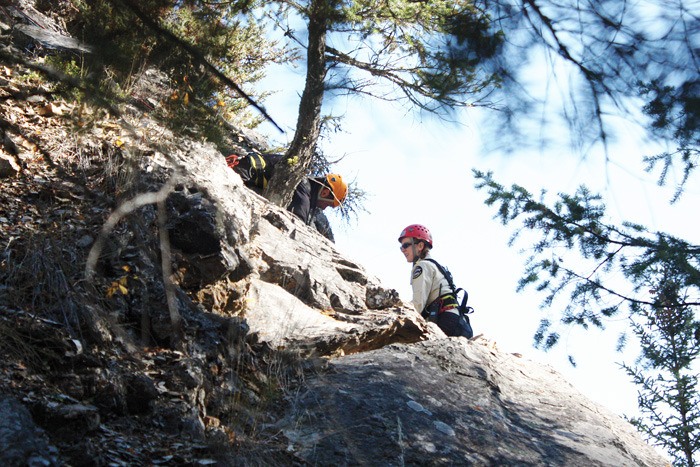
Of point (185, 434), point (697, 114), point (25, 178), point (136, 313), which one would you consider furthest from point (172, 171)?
point (697, 114)

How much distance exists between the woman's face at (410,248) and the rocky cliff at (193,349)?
2.49m

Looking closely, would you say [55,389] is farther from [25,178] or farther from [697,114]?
[697,114]

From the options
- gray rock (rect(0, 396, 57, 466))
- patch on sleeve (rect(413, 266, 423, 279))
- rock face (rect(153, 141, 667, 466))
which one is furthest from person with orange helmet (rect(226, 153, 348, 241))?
gray rock (rect(0, 396, 57, 466))

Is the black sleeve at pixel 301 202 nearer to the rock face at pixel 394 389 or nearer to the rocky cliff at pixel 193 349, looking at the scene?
the rock face at pixel 394 389

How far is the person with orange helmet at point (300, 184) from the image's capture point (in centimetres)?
866

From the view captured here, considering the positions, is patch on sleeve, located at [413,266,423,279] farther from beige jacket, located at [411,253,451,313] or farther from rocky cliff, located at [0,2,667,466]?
rocky cliff, located at [0,2,667,466]

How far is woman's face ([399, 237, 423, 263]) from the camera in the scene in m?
8.98

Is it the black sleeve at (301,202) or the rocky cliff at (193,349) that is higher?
the black sleeve at (301,202)

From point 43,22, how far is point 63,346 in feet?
18.3

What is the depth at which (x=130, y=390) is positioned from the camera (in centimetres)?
346

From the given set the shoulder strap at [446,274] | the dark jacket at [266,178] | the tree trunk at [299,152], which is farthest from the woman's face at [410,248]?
the tree trunk at [299,152]

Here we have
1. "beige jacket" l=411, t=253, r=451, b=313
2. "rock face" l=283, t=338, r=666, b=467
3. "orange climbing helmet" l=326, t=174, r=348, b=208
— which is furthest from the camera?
"orange climbing helmet" l=326, t=174, r=348, b=208

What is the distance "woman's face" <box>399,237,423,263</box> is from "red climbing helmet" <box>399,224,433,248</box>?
0.07 meters

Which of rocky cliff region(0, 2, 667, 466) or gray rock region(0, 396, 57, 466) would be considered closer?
gray rock region(0, 396, 57, 466)
